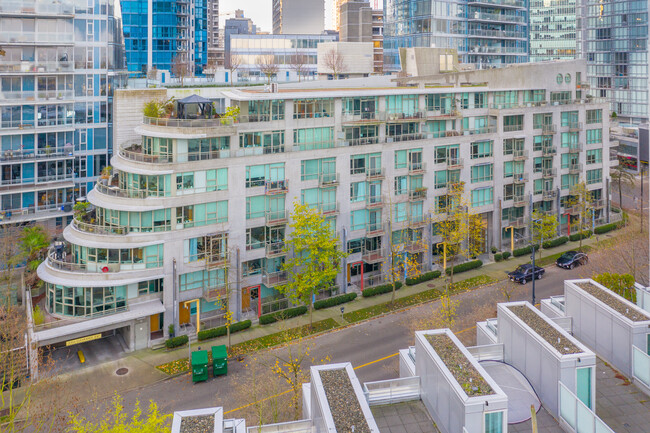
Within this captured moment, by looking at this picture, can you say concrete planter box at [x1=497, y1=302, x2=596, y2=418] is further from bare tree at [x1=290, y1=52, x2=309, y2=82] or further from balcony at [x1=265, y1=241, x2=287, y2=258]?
bare tree at [x1=290, y1=52, x2=309, y2=82]

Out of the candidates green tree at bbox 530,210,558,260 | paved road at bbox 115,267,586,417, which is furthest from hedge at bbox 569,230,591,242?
paved road at bbox 115,267,586,417

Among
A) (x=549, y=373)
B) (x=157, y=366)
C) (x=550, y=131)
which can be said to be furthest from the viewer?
(x=550, y=131)

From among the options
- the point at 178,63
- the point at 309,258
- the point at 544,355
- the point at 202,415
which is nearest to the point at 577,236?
the point at 309,258

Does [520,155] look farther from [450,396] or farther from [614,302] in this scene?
[450,396]

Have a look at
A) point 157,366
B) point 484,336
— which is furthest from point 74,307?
point 484,336

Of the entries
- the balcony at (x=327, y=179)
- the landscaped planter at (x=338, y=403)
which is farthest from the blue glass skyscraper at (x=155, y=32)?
the landscaped planter at (x=338, y=403)

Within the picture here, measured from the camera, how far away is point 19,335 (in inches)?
1788

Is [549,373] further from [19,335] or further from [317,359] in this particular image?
[19,335]

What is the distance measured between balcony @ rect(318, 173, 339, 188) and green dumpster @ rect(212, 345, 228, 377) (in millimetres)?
19933

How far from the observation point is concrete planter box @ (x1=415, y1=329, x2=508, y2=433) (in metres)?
21.2

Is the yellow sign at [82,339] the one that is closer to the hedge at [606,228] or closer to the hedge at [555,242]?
the hedge at [555,242]

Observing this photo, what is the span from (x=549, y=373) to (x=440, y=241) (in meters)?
41.6

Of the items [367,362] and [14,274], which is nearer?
[367,362]

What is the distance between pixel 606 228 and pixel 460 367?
204 ft
